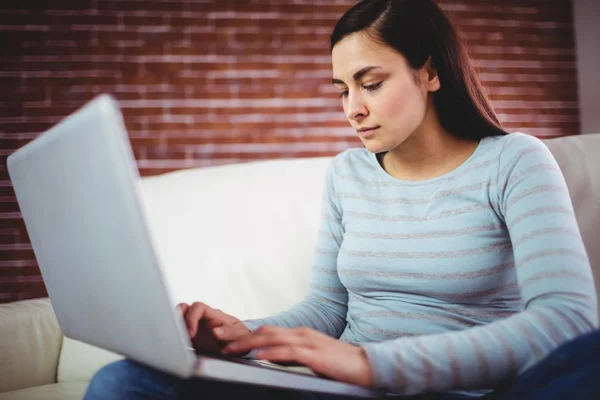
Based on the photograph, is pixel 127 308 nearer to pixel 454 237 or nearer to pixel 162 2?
pixel 454 237

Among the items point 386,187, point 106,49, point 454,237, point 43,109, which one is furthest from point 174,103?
point 454,237

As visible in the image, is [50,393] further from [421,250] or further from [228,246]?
[421,250]

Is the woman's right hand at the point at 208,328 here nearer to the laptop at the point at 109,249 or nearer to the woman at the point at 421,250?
the woman at the point at 421,250

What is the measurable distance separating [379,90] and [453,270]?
337 mm

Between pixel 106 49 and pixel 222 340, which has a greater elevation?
pixel 106 49

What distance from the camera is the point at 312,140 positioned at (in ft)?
8.30

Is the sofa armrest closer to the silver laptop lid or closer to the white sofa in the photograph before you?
the white sofa

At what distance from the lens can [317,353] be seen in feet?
2.14

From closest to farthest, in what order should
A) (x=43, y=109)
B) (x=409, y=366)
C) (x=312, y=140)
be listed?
(x=409, y=366)
(x=43, y=109)
(x=312, y=140)

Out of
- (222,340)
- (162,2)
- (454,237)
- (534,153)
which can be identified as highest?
(162,2)

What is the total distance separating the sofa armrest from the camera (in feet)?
4.31

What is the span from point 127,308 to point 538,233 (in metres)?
0.56

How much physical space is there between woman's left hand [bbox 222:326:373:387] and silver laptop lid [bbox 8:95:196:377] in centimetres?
15

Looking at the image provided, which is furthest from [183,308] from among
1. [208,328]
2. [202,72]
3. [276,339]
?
[202,72]
